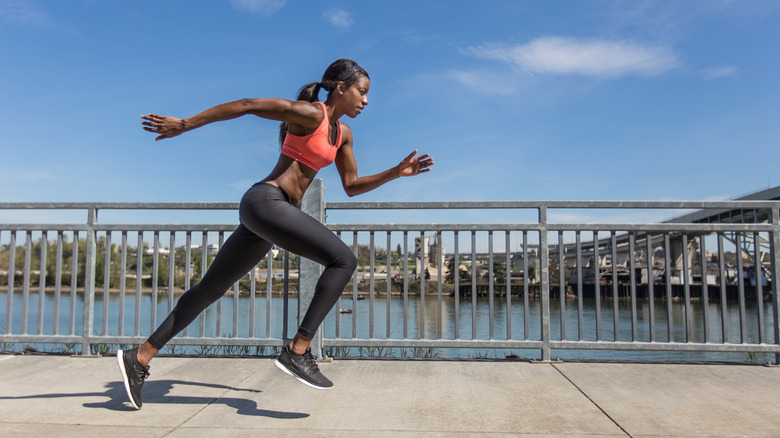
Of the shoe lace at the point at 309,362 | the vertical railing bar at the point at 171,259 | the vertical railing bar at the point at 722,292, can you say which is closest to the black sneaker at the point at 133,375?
the shoe lace at the point at 309,362

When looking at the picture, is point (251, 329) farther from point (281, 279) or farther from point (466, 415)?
point (466, 415)

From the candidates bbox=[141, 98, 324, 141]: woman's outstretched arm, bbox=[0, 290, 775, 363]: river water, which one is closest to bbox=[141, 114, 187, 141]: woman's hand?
bbox=[141, 98, 324, 141]: woman's outstretched arm

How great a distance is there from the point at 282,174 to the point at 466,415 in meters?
1.47

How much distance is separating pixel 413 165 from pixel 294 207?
744 millimetres

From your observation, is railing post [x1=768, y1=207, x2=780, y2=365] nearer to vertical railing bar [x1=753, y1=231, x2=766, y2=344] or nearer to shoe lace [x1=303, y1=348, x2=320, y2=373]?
vertical railing bar [x1=753, y1=231, x2=766, y2=344]

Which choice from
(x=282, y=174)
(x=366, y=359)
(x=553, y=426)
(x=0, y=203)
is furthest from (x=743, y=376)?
(x=0, y=203)

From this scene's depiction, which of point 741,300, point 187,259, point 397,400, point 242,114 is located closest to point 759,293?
point 741,300

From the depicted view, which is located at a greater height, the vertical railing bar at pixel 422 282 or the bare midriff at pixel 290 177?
the bare midriff at pixel 290 177

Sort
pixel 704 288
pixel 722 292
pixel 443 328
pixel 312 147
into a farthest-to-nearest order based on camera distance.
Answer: pixel 443 328 → pixel 722 292 → pixel 704 288 → pixel 312 147

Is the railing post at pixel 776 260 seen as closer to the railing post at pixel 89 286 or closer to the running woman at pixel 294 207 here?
the running woman at pixel 294 207

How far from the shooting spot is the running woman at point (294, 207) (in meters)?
2.63

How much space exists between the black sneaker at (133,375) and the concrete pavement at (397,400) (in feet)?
0.24

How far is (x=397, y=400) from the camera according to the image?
305 cm

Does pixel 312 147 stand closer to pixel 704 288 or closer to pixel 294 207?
pixel 294 207
